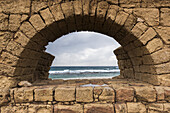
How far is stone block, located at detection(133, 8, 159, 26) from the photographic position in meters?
2.75

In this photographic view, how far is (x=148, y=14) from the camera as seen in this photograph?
276 centimetres

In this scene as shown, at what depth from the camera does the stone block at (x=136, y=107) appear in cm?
251

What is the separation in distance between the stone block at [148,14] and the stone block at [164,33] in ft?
0.53

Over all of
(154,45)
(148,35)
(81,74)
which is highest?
(148,35)

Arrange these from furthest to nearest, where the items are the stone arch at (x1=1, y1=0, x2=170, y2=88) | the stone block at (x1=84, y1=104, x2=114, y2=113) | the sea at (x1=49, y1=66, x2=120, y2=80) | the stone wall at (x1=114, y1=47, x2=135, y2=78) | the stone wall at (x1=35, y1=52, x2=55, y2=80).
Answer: the sea at (x1=49, y1=66, x2=120, y2=80)
the stone wall at (x1=35, y1=52, x2=55, y2=80)
the stone wall at (x1=114, y1=47, x2=135, y2=78)
the stone arch at (x1=1, y1=0, x2=170, y2=88)
the stone block at (x1=84, y1=104, x2=114, y2=113)

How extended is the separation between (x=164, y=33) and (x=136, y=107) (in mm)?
1955

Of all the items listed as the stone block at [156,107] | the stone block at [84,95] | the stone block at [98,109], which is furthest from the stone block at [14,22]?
the stone block at [156,107]

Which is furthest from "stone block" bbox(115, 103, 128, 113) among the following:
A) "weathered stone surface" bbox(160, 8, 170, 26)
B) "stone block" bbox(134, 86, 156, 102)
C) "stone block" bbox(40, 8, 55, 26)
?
"stone block" bbox(40, 8, 55, 26)

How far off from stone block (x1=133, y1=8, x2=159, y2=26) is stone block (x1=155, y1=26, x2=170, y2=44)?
0.53 feet

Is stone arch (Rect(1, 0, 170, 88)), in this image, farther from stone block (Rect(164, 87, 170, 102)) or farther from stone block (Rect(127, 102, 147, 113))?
stone block (Rect(127, 102, 147, 113))

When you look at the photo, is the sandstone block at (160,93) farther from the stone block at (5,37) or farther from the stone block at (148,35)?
the stone block at (5,37)

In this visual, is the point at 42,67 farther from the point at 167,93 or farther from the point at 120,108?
the point at 167,93

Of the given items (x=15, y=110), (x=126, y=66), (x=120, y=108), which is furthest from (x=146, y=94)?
(x=15, y=110)

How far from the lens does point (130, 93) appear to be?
2.54 meters
